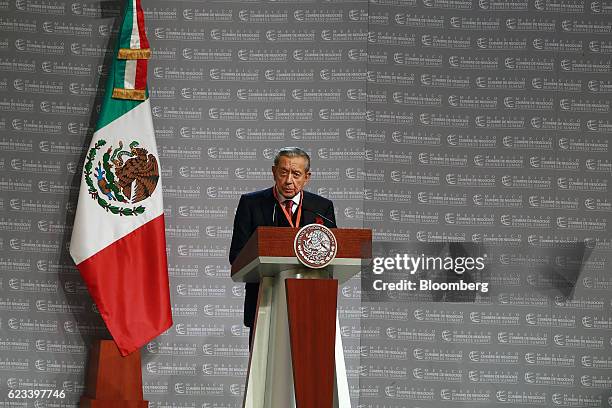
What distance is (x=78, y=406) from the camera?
5.38 metres

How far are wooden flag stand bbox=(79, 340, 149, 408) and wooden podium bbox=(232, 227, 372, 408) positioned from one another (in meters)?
2.15

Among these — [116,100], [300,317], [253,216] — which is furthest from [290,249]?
[116,100]

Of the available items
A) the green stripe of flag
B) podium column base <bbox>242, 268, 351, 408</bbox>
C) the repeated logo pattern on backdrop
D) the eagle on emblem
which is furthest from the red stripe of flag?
podium column base <bbox>242, 268, 351, 408</bbox>

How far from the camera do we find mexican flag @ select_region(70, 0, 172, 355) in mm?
5184

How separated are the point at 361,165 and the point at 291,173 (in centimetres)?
208

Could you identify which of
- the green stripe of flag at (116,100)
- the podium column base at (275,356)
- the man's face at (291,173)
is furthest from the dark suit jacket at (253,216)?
the green stripe of flag at (116,100)

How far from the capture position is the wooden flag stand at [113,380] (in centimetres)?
505

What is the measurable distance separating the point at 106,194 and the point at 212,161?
735mm

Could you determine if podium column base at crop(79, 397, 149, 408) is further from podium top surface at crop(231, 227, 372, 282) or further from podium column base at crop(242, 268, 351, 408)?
podium top surface at crop(231, 227, 372, 282)

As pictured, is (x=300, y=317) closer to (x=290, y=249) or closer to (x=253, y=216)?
(x=290, y=249)

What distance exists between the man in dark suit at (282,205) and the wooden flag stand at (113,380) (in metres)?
1.53

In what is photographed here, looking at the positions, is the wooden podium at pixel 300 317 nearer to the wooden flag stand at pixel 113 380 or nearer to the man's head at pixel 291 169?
the man's head at pixel 291 169

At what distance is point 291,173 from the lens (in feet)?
12.1

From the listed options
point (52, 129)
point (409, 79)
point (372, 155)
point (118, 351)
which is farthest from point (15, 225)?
point (409, 79)
